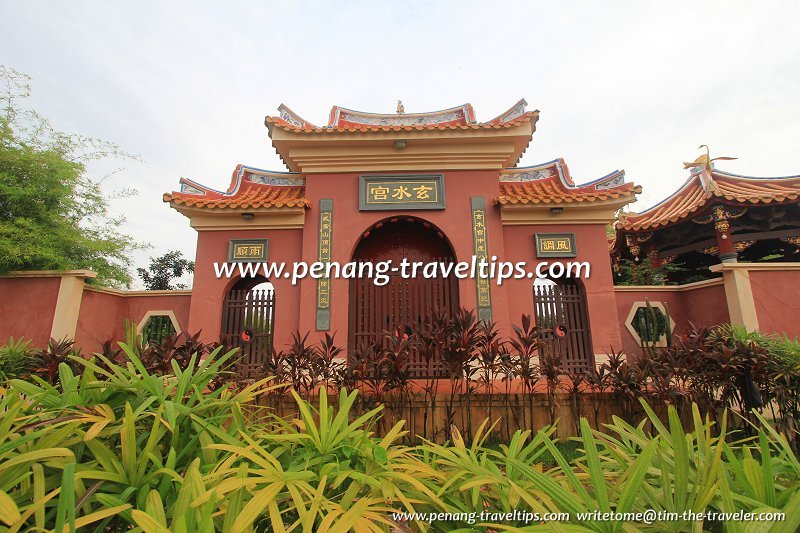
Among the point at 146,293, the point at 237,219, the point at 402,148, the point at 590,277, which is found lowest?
the point at 146,293

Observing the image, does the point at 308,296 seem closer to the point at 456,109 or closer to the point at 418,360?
the point at 418,360

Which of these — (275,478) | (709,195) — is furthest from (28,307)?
(709,195)

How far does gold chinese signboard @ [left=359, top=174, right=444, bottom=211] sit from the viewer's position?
7.33 m

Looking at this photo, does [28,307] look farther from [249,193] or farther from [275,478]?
[275,478]

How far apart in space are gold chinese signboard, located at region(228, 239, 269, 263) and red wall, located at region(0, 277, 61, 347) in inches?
111

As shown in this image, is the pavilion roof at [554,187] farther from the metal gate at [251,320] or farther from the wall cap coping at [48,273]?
the wall cap coping at [48,273]

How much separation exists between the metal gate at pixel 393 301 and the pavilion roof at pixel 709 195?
16.4 feet

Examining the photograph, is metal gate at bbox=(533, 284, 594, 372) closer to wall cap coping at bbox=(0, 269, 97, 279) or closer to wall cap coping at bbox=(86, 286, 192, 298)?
wall cap coping at bbox=(86, 286, 192, 298)

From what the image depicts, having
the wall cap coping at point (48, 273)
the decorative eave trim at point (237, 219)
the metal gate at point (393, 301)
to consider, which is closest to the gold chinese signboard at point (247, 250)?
the decorative eave trim at point (237, 219)

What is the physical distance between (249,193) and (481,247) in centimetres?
460

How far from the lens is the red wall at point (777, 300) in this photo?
20.4 feet

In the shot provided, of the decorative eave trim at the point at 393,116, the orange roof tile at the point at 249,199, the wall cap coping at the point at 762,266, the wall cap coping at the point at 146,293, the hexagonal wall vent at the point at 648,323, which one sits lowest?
the hexagonal wall vent at the point at 648,323

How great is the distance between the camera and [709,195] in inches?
301

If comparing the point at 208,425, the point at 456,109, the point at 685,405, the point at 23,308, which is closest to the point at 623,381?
the point at 685,405
